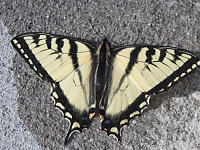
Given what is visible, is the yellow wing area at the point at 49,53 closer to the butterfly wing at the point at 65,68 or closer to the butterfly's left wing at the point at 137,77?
the butterfly wing at the point at 65,68

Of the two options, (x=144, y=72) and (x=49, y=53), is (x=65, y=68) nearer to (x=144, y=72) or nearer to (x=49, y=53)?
(x=49, y=53)

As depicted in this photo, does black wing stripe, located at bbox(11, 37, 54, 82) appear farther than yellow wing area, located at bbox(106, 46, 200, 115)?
Yes

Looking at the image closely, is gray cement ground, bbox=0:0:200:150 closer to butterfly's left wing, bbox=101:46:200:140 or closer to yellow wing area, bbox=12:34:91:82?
butterfly's left wing, bbox=101:46:200:140

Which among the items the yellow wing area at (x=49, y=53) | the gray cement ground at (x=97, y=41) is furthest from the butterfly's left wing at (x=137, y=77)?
the yellow wing area at (x=49, y=53)

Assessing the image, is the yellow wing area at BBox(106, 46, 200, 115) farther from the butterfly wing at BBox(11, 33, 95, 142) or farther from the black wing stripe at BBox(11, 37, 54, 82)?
the black wing stripe at BBox(11, 37, 54, 82)

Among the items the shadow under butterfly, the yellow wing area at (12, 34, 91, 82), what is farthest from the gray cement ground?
the yellow wing area at (12, 34, 91, 82)

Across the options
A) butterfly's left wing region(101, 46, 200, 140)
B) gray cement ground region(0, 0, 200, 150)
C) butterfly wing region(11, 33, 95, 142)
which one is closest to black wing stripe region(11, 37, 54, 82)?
butterfly wing region(11, 33, 95, 142)
